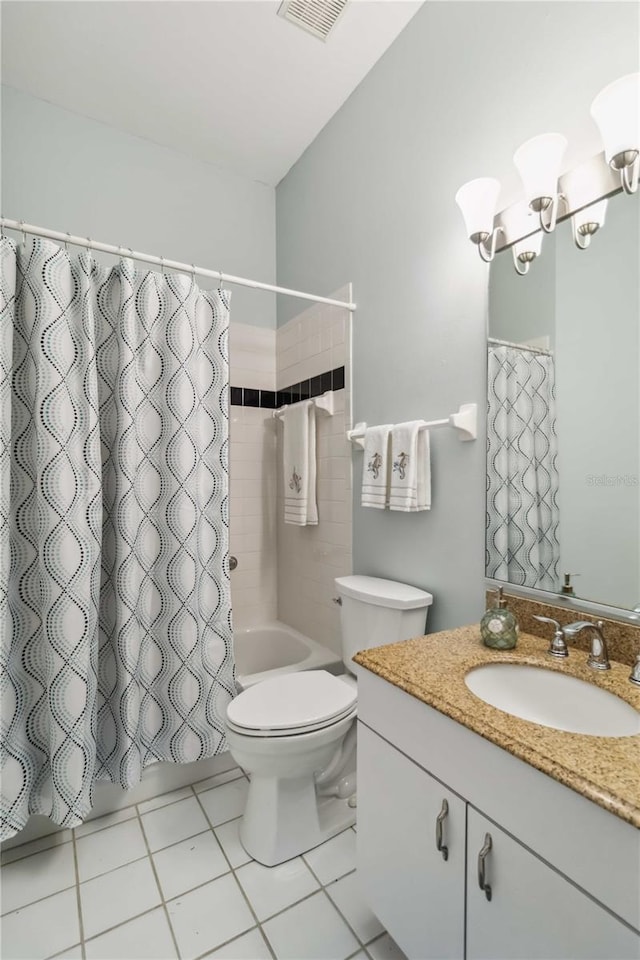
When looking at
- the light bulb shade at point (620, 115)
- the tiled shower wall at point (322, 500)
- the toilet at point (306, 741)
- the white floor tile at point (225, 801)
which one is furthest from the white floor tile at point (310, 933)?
the light bulb shade at point (620, 115)

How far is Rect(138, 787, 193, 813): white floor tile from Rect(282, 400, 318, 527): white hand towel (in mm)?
1109

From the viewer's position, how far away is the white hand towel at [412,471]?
1562 mm

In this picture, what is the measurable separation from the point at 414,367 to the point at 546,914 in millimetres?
1456

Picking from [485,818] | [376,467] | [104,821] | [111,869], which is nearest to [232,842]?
[111,869]

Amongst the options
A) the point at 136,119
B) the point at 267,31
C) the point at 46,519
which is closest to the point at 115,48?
the point at 136,119

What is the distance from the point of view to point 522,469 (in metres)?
1.30

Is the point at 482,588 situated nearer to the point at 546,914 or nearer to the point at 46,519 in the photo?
the point at 546,914

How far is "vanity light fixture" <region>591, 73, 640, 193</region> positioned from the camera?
94cm

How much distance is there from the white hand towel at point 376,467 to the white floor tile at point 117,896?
1.30 m

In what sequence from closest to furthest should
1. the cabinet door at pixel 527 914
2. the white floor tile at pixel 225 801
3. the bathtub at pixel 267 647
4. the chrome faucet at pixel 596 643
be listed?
the cabinet door at pixel 527 914
the chrome faucet at pixel 596 643
the white floor tile at pixel 225 801
the bathtub at pixel 267 647

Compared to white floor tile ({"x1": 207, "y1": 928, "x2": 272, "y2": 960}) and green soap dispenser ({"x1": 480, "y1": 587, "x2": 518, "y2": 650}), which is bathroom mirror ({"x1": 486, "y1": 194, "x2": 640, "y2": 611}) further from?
white floor tile ({"x1": 207, "y1": 928, "x2": 272, "y2": 960})

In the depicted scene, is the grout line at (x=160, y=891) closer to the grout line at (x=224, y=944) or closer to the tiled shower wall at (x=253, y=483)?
the grout line at (x=224, y=944)

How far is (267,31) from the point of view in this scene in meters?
1.69

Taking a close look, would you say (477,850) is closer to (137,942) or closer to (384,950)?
(384,950)
